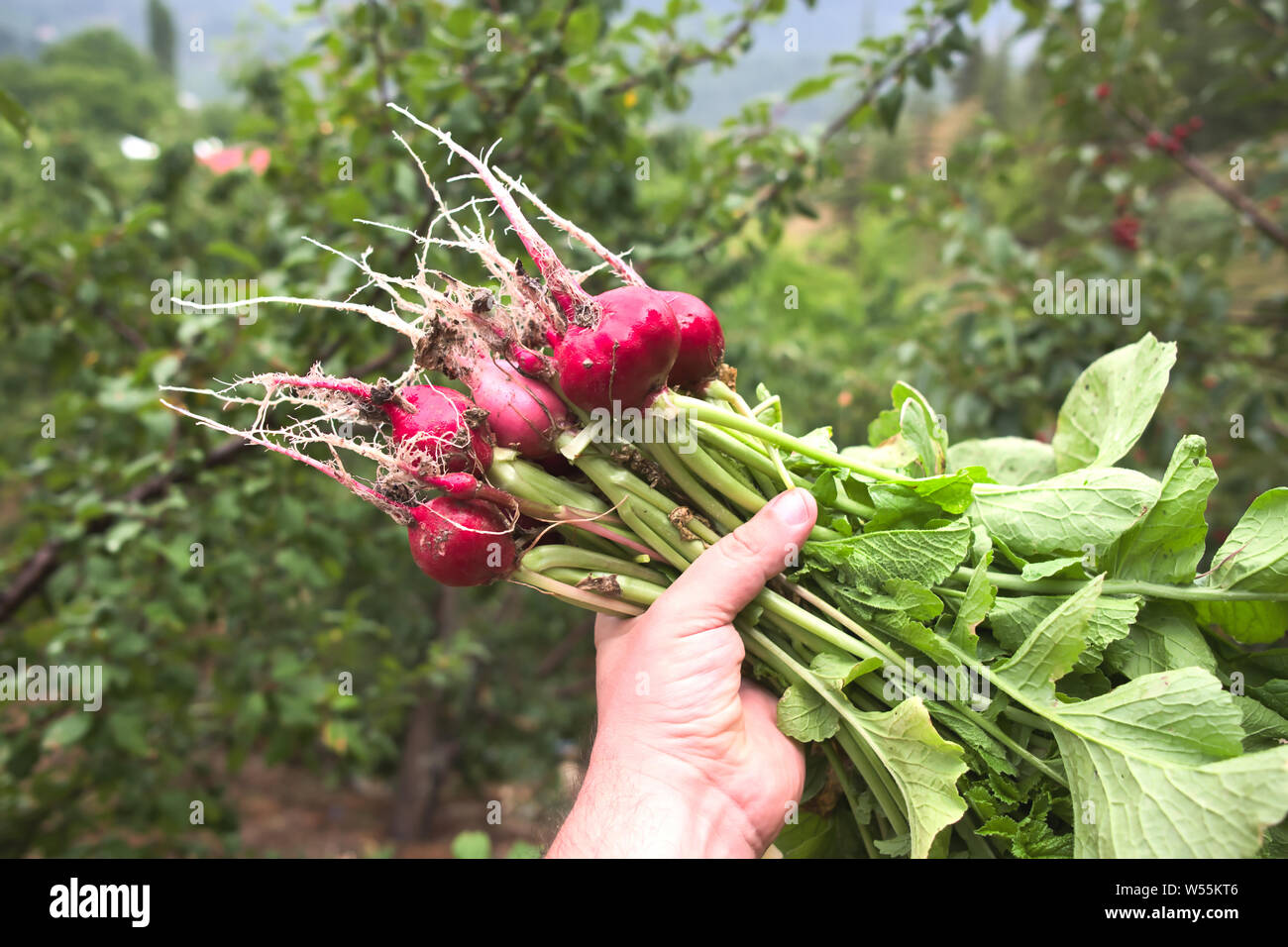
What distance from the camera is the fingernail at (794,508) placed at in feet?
4.20

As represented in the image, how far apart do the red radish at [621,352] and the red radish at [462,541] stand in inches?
10.4

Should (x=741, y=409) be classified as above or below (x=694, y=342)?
below

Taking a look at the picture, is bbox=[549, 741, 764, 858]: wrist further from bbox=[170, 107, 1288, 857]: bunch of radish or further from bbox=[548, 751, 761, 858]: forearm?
bbox=[170, 107, 1288, 857]: bunch of radish

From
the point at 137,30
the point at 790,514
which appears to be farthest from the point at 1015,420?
the point at 137,30

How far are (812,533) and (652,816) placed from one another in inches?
21.5

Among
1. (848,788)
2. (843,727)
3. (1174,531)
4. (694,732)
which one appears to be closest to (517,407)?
(694,732)

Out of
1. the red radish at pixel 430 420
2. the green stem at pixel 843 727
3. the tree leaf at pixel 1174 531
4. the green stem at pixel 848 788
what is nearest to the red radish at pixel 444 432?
the red radish at pixel 430 420

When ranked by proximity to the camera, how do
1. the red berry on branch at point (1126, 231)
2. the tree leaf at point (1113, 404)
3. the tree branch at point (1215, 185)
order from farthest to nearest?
the red berry on branch at point (1126, 231), the tree branch at point (1215, 185), the tree leaf at point (1113, 404)

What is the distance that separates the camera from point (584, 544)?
1460 millimetres

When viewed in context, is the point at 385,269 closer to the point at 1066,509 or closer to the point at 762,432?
the point at 762,432

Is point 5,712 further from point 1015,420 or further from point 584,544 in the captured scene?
point 1015,420

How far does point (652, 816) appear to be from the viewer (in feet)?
4.10

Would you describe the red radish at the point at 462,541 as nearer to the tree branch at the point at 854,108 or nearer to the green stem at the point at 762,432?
the green stem at the point at 762,432

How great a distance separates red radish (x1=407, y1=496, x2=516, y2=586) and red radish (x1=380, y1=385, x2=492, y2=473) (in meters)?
0.07
